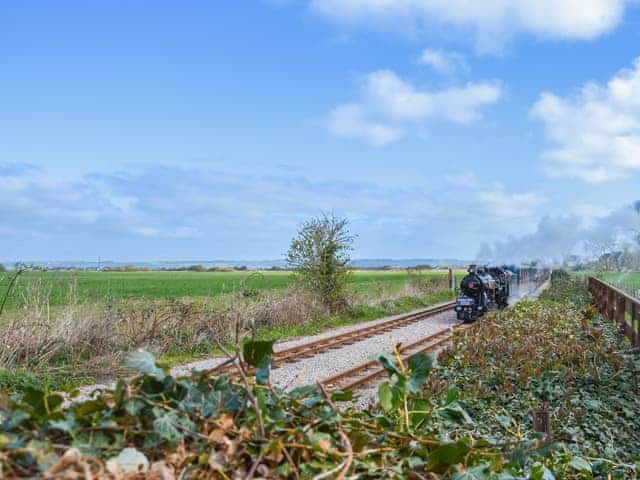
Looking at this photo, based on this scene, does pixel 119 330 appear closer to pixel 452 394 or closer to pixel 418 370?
→ pixel 452 394

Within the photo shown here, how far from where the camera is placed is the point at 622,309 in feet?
44.7

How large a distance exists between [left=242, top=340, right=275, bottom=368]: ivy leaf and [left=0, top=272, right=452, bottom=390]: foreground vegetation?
689cm

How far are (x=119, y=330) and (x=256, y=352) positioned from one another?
12.7 meters

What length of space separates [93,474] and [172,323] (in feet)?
46.9

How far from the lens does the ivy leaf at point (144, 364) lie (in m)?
1.53

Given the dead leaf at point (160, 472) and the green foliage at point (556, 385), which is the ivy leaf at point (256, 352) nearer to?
the dead leaf at point (160, 472)

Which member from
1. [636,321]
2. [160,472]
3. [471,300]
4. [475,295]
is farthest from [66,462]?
[475,295]

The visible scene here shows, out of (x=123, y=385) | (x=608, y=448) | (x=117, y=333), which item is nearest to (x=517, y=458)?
(x=123, y=385)

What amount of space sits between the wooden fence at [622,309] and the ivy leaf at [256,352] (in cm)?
1038

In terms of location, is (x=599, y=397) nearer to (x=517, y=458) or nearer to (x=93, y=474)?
(x=517, y=458)

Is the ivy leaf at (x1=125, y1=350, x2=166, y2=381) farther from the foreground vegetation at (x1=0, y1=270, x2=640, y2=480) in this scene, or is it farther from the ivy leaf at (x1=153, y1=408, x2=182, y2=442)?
the ivy leaf at (x1=153, y1=408, x2=182, y2=442)

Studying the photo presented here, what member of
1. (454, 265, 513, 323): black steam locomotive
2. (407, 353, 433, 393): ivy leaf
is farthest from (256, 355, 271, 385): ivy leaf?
(454, 265, 513, 323): black steam locomotive

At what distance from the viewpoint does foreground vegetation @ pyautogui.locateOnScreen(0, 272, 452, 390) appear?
11.7 meters

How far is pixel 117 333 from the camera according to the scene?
44.4 ft
